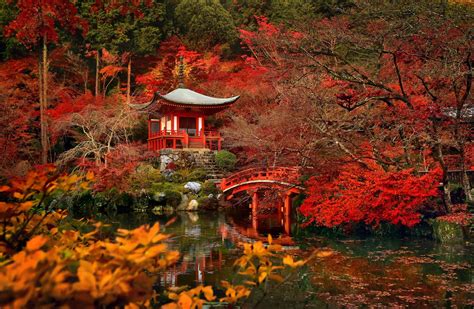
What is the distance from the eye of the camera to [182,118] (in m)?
26.7

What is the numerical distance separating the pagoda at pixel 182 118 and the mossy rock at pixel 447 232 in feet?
48.8

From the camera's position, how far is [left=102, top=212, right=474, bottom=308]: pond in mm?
6492

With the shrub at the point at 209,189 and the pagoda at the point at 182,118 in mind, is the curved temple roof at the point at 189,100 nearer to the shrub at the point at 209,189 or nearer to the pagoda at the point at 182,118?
the pagoda at the point at 182,118

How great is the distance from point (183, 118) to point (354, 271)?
64.3 ft

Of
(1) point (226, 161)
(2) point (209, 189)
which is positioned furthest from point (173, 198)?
(1) point (226, 161)

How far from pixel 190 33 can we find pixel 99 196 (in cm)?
1666

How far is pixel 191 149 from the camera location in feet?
81.6

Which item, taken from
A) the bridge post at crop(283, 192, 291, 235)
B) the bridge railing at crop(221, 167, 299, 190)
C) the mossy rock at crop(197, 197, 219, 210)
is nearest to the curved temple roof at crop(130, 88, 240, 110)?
the bridge railing at crop(221, 167, 299, 190)

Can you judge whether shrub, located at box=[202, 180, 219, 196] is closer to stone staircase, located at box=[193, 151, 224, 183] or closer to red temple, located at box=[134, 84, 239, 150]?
stone staircase, located at box=[193, 151, 224, 183]

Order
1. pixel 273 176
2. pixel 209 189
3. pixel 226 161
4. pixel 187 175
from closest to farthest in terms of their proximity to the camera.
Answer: pixel 273 176 → pixel 209 189 → pixel 187 175 → pixel 226 161

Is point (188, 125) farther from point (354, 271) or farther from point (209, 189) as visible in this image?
point (354, 271)

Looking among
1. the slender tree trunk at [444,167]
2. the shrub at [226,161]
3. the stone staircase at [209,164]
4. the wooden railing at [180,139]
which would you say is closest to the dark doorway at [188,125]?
the wooden railing at [180,139]

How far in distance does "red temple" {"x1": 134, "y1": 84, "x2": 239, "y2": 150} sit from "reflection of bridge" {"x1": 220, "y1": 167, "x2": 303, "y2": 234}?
5.92m

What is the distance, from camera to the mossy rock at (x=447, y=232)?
417 inches
